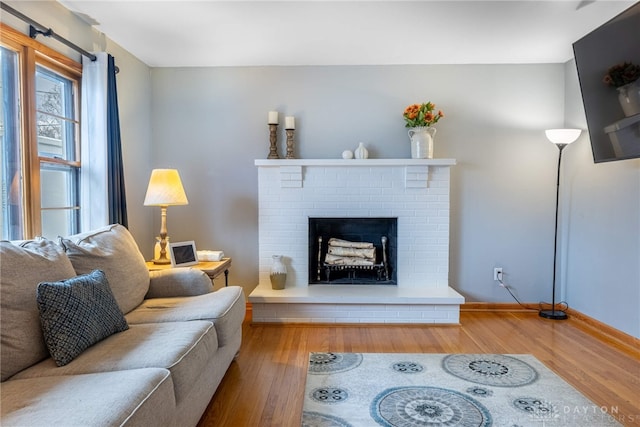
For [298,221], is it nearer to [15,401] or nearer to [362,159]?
[362,159]

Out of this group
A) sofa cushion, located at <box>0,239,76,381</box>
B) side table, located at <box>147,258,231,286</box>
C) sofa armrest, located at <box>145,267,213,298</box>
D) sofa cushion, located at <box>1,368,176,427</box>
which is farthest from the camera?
side table, located at <box>147,258,231,286</box>

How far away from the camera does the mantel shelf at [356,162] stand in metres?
3.26

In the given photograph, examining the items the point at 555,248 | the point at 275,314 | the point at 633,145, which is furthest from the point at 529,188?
the point at 275,314

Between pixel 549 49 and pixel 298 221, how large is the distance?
2566 millimetres

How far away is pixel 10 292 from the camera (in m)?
1.41

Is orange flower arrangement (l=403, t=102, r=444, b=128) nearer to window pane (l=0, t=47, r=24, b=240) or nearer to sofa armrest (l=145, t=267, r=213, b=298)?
sofa armrest (l=145, t=267, r=213, b=298)

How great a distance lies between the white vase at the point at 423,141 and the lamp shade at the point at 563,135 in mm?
958

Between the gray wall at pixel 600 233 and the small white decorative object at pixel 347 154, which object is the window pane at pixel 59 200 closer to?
the small white decorative object at pixel 347 154

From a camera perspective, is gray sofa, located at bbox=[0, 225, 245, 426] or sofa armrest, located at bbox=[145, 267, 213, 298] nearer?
gray sofa, located at bbox=[0, 225, 245, 426]

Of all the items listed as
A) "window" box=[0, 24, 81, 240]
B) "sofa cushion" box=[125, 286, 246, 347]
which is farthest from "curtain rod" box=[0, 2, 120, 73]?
"sofa cushion" box=[125, 286, 246, 347]

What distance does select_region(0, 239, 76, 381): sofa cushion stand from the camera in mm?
1358

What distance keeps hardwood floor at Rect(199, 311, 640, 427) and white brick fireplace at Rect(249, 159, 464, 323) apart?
1.40 feet

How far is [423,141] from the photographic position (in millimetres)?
3309

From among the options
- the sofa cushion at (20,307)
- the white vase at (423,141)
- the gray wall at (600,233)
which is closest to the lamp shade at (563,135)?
the gray wall at (600,233)
